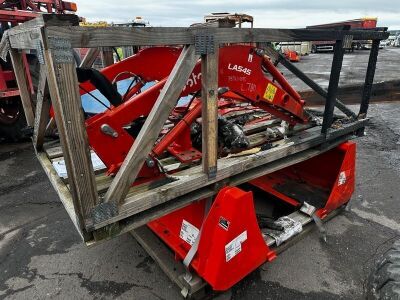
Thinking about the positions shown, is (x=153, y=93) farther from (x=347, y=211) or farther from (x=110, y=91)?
(x=347, y=211)

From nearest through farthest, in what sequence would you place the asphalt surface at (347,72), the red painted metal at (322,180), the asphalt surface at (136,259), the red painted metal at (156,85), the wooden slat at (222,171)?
the wooden slat at (222,171) → the red painted metal at (156,85) → the asphalt surface at (136,259) → the red painted metal at (322,180) → the asphalt surface at (347,72)

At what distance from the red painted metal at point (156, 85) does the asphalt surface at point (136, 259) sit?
1.03 meters

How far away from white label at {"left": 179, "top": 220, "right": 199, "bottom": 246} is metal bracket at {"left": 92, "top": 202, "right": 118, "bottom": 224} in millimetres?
873

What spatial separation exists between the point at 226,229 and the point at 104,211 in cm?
82

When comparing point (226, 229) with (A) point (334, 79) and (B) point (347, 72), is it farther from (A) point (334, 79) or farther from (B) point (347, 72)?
(B) point (347, 72)

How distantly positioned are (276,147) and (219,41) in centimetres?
113

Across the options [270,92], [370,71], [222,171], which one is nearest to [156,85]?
[222,171]

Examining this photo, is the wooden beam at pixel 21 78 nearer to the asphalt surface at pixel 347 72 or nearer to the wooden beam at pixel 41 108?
the wooden beam at pixel 41 108

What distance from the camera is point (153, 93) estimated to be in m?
2.00

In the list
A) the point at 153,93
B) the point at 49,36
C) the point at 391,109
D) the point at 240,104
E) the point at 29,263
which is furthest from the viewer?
the point at 391,109

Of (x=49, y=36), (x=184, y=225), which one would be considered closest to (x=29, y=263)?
(x=184, y=225)

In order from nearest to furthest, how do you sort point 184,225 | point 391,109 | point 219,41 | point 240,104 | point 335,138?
1. point 219,41
2. point 184,225
3. point 335,138
4. point 240,104
5. point 391,109

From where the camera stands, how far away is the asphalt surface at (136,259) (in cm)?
247

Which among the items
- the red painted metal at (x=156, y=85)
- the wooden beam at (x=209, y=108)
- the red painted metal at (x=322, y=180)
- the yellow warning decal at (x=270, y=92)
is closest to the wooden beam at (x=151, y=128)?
the wooden beam at (x=209, y=108)
